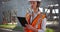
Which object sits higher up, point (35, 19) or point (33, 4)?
point (33, 4)

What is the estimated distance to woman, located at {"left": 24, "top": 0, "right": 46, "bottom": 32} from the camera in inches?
83.0

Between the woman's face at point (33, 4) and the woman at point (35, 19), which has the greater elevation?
the woman's face at point (33, 4)

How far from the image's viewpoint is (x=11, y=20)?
2.20 metres

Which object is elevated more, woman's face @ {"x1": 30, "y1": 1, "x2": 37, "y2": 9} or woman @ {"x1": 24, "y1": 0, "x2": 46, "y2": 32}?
woman's face @ {"x1": 30, "y1": 1, "x2": 37, "y2": 9}

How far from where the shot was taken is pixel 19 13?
2160 millimetres

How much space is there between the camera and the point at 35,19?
212 centimetres

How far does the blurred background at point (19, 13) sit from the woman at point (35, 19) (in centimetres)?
5

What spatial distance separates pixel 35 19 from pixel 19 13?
20 centimetres

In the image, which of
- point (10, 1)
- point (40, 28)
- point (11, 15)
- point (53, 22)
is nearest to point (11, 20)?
point (11, 15)

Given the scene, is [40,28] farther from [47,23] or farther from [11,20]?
[11,20]

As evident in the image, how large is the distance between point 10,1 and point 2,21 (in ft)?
0.85

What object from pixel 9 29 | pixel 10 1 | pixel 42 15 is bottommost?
pixel 9 29

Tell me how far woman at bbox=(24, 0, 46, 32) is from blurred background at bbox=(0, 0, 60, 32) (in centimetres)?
5

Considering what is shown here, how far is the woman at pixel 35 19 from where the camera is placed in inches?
83.0
